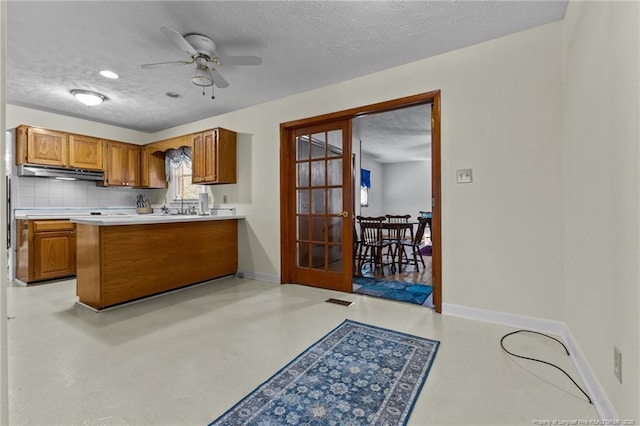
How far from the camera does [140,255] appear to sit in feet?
9.70

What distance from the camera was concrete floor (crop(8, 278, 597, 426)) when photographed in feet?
4.56

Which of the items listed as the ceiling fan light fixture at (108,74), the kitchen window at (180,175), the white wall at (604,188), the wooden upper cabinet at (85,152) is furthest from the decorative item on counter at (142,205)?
the white wall at (604,188)

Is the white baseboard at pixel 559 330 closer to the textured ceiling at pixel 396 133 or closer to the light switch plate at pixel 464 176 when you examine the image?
the light switch plate at pixel 464 176

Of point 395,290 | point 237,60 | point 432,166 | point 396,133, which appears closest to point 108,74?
point 237,60

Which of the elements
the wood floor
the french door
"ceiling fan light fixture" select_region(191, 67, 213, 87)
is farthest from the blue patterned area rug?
"ceiling fan light fixture" select_region(191, 67, 213, 87)

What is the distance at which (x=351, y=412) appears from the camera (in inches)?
54.6

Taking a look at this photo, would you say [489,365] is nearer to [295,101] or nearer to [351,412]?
[351,412]

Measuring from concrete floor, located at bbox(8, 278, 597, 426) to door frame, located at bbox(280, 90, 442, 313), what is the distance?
0.53 meters

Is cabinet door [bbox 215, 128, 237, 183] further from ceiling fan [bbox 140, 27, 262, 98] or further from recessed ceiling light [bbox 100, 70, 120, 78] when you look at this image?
ceiling fan [bbox 140, 27, 262, 98]

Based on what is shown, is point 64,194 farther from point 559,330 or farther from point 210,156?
point 559,330

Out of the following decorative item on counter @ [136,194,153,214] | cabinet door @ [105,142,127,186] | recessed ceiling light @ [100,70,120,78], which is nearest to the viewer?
recessed ceiling light @ [100,70,120,78]

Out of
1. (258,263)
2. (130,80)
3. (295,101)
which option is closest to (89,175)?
(130,80)

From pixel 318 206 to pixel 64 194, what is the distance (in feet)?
13.6

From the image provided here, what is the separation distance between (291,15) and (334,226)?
2169 mm
